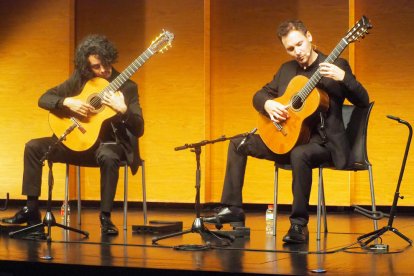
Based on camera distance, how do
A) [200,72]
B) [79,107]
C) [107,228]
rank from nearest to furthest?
[107,228], [79,107], [200,72]

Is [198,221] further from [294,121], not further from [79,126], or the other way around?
[79,126]

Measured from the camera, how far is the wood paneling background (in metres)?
7.13

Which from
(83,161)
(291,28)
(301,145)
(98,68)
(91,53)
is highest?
(291,28)

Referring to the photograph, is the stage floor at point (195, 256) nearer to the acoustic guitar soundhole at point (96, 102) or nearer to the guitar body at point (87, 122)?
the guitar body at point (87, 122)

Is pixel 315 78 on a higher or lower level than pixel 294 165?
higher

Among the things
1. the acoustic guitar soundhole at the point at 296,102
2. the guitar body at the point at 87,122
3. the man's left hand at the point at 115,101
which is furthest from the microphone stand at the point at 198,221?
the guitar body at the point at 87,122

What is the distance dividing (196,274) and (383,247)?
1.18m

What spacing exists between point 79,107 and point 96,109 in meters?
0.11

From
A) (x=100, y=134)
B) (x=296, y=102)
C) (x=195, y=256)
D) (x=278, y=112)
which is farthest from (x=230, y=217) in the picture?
(x=100, y=134)

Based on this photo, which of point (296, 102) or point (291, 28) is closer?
point (296, 102)

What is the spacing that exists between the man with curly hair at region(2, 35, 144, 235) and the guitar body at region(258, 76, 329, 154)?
94 centimetres

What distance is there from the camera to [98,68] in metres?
5.70

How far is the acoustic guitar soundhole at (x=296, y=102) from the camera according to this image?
5.10 metres

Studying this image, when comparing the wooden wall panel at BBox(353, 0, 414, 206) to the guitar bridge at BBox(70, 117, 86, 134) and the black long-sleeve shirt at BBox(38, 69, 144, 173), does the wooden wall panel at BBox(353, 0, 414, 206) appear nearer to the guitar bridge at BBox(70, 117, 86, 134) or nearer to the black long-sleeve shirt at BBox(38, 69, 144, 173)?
the black long-sleeve shirt at BBox(38, 69, 144, 173)
